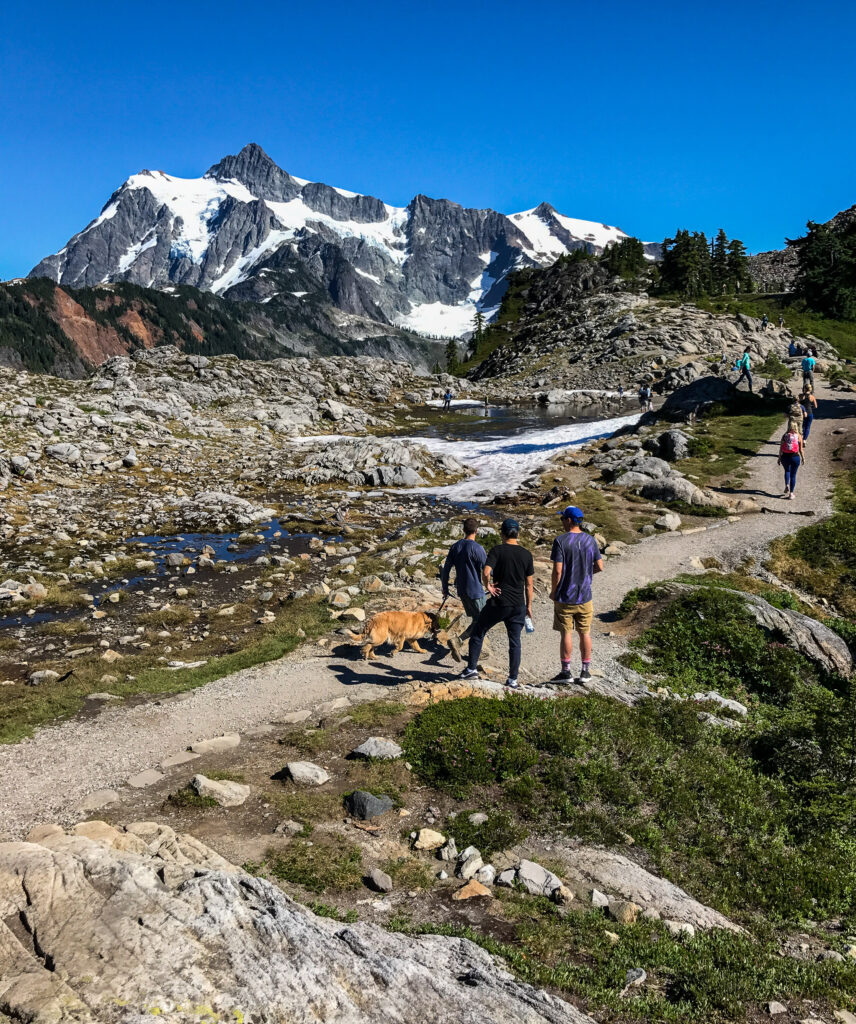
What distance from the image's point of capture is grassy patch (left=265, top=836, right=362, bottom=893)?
7.04m

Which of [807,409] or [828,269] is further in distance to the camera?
A: [828,269]

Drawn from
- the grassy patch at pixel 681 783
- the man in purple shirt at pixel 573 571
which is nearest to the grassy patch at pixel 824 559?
the grassy patch at pixel 681 783

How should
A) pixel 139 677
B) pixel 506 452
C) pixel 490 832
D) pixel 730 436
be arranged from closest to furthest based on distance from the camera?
pixel 490 832
pixel 139 677
pixel 730 436
pixel 506 452

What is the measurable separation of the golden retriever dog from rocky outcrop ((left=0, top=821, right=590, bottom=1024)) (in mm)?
8299

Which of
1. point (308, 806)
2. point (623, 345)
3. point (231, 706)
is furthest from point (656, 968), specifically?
point (623, 345)

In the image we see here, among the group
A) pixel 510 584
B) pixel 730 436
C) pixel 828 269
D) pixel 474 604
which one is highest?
pixel 828 269

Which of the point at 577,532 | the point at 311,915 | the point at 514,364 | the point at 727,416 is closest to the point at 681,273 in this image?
the point at 514,364

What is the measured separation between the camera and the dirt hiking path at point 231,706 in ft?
29.9

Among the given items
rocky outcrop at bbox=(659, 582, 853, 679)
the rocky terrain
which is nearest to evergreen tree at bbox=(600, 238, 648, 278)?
the rocky terrain

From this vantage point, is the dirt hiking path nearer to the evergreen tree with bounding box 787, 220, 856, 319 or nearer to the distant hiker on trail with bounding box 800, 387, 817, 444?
the distant hiker on trail with bounding box 800, 387, 817, 444

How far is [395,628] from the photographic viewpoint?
46.8 ft

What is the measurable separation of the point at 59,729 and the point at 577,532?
1051 centimetres

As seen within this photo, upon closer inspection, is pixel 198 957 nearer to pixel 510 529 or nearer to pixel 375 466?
pixel 510 529

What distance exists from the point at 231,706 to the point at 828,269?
86.9 m
